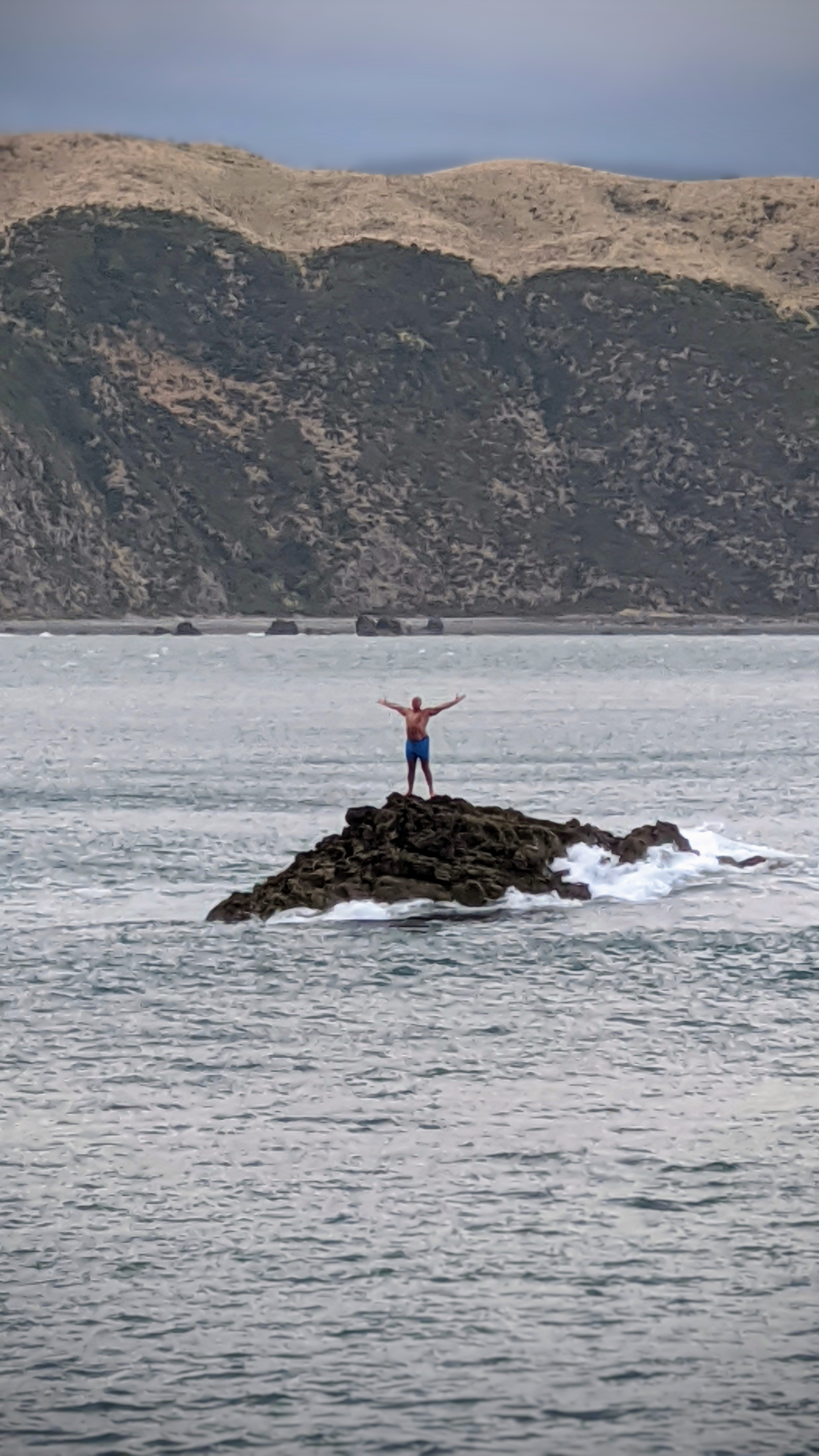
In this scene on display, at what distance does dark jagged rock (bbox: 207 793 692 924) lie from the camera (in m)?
26.9

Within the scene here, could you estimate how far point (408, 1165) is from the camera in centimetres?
1461

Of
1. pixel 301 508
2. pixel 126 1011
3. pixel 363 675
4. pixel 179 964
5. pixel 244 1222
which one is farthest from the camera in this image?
pixel 301 508

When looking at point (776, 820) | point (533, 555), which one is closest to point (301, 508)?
point (533, 555)

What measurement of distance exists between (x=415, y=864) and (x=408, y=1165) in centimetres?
1310

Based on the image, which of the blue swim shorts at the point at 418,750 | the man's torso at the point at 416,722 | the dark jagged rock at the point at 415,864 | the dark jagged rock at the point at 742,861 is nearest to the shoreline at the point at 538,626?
the blue swim shorts at the point at 418,750

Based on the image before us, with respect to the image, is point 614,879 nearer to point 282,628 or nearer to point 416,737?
point 416,737

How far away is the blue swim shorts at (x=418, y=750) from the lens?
35.4m

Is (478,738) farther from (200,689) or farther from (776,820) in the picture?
(200,689)

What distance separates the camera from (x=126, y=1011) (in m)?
20.2

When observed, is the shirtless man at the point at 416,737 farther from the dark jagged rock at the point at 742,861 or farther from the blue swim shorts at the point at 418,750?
the dark jagged rock at the point at 742,861

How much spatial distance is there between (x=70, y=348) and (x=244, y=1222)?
186m

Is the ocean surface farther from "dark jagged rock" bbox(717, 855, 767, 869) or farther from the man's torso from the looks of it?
the man's torso

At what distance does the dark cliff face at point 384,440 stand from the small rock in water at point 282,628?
2521 millimetres

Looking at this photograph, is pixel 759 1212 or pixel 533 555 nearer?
pixel 759 1212
